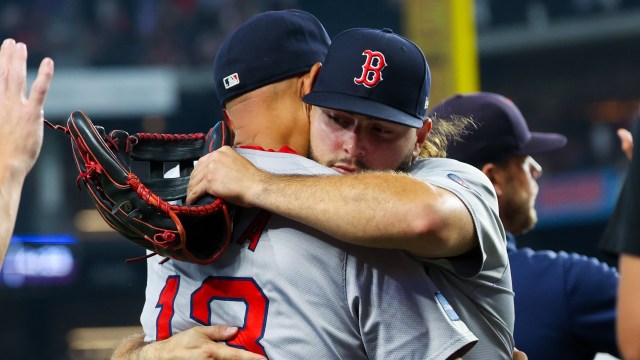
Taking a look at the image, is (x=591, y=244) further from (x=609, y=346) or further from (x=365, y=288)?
(x=365, y=288)

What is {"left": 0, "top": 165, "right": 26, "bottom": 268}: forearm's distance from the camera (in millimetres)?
1688

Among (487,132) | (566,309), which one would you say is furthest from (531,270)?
(487,132)

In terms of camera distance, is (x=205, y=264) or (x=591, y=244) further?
(x=591, y=244)

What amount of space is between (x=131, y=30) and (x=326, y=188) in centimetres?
1141

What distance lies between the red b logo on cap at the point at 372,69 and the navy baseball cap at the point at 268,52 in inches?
7.5

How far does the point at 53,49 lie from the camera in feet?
40.1

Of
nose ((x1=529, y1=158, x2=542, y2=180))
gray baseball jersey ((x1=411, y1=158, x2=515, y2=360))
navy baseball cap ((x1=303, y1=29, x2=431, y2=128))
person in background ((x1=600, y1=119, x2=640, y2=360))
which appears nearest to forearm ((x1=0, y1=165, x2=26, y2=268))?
navy baseball cap ((x1=303, y1=29, x2=431, y2=128))

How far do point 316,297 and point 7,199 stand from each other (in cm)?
59

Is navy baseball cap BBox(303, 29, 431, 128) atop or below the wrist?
atop

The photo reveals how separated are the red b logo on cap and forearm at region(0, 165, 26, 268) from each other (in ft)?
2.20

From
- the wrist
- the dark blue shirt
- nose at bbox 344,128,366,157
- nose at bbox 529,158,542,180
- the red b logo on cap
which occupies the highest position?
the red b logo on cap

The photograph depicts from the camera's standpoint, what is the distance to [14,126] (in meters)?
1.70

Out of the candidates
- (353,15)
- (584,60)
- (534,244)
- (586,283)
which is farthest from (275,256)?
(584,60)

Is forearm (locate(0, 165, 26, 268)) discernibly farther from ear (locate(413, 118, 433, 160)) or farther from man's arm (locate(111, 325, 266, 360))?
ear (locate(413, 118, 433, 160))
